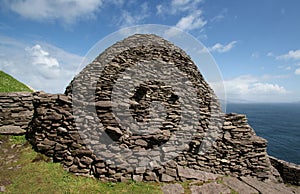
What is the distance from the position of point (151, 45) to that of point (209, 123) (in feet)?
22.0

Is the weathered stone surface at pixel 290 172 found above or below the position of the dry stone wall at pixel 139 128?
below

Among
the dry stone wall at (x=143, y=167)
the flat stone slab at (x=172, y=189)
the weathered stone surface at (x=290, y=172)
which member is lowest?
the weathered stone surface at (x=290, y=172)

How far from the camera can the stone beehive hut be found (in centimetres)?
734

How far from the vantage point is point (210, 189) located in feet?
23.5

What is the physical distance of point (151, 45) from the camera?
11852 mm

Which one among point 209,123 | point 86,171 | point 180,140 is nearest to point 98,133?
point 86,171

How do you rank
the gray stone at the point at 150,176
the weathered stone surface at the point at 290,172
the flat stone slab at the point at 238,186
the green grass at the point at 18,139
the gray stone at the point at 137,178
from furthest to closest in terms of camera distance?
the weathered stone surface at the point at 290,172 → the green grass at the point at 18,139 → the flat stone slab at the point at 238,186 → the gray stone at the point at 150,176 → the gray stone at the point at 137,178

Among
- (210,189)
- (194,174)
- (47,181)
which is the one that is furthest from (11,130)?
(210,189)

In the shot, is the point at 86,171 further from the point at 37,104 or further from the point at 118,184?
the point at 37,104

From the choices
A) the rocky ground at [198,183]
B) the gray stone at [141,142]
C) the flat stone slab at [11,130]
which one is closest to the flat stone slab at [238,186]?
the rocky ground at [198,183]

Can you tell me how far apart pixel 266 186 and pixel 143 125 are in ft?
23.3

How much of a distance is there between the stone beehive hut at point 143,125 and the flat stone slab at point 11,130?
70 centimetres

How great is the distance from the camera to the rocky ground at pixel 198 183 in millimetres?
6721

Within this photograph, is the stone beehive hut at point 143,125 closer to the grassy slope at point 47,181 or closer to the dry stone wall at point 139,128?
the dry stone wall at point 139,128
